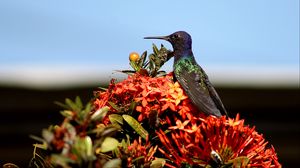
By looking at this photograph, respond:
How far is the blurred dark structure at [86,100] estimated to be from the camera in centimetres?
530

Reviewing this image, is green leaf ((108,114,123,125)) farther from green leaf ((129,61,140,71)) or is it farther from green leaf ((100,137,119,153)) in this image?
green leaf ((100,137,119,153))

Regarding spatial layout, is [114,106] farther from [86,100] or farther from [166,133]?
[86,100]

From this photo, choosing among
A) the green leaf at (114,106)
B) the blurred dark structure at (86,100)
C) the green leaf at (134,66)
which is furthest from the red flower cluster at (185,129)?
the blurred dark structure at (86,100)

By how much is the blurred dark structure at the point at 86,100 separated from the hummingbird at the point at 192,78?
1300mm

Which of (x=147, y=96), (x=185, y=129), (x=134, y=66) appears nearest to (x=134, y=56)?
(x=134, y=66)

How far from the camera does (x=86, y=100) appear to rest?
5273 mm

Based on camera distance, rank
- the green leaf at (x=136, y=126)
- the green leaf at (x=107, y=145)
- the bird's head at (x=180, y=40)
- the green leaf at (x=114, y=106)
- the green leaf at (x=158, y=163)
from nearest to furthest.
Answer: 1. the green leaf at (x=107, y=145)
2. the green leaf at (x=158, y=163)
3. the green leaf at (x=136, y=126)
4. the green leaf at (x=114, y=106)
5. the bird's head at (x=180, y=40)

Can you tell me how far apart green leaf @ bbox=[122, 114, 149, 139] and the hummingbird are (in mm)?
261

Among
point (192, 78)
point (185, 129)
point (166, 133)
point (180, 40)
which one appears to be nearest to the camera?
point (185, 129)

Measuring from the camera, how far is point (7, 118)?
5.57m

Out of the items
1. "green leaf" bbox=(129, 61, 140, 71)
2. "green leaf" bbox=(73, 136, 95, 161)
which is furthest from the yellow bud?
"green leaf" bbox=(73, 136, 95, 161)

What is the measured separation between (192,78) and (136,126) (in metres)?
0.55

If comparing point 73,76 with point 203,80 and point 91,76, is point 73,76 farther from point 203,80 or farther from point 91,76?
point 203,80

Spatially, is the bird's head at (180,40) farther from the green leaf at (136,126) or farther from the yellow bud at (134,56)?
the green leaf at (136,126)
